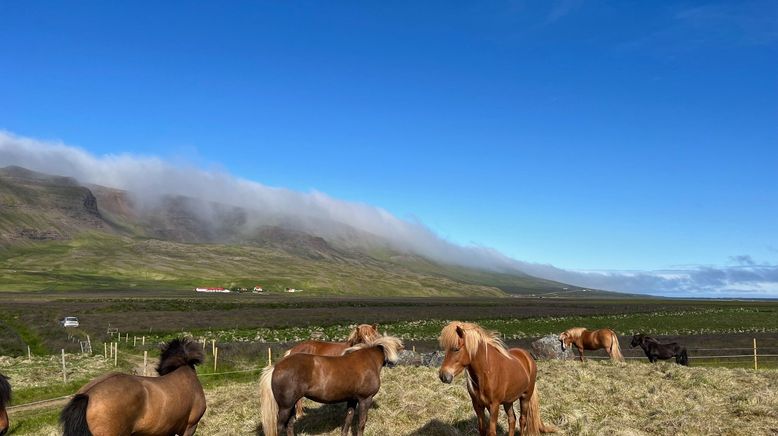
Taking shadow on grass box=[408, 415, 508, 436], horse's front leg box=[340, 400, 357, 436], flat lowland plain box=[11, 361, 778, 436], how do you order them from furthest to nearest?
shadow on grass box=[408, 415, 508, 436] < flat lowland plain box=[11, 361, 778, 436] < horse's front leg box=[340, 400, 357, 436]

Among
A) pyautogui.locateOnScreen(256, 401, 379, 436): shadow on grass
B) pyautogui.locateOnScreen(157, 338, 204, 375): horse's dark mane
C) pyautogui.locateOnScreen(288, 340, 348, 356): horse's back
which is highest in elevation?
pyautogui.locateOnScreen(157, 338, 204, 375): horse's dark mane

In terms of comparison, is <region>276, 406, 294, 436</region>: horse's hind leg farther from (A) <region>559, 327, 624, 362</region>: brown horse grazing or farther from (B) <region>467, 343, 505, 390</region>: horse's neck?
(A) <region>559, 327, 624, 362</region>: brown horse grazing

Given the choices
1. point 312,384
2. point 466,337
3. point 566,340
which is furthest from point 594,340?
point 312,384

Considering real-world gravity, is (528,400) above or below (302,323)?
above

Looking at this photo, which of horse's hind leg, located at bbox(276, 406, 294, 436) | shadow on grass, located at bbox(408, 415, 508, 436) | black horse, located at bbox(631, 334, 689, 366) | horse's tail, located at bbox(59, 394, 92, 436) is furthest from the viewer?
black horse, located at bbox(631, 334, 689, 366)

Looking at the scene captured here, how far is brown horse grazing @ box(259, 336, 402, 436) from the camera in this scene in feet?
32.9

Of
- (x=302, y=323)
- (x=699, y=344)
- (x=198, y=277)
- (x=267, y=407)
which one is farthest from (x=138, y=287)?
(x=267, y=407)

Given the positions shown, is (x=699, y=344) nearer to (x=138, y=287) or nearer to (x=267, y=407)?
(x=267, y=407)

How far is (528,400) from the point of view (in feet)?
34.5

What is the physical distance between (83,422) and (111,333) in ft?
152

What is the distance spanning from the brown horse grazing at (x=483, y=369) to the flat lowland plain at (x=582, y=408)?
206cm

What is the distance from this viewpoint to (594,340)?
24.7m

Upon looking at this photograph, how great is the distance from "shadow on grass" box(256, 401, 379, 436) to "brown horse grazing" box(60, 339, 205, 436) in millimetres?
3670

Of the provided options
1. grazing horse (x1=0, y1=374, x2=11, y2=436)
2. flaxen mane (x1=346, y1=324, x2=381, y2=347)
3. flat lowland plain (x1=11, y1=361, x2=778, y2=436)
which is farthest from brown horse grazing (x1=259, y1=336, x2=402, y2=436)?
grazing horse (x1=0, y1=374, x2=11, y2=436)
